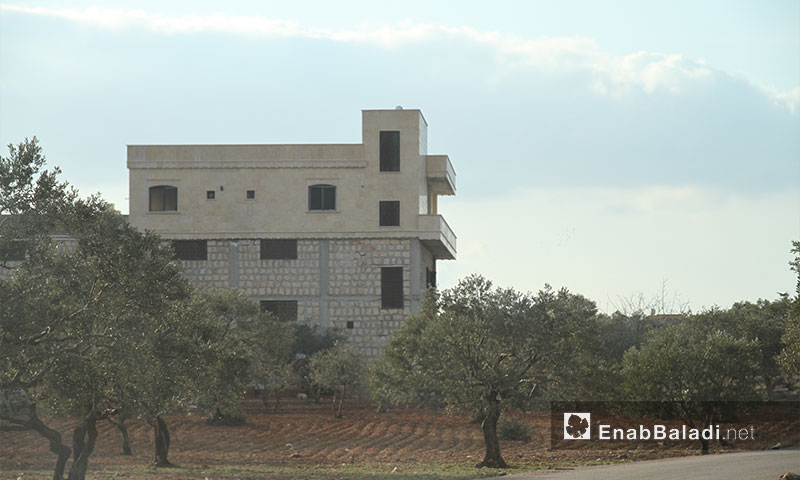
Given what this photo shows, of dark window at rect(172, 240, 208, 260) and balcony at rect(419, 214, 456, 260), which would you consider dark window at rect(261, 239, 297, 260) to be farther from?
balcony at rect(419, 214, 456, 260)

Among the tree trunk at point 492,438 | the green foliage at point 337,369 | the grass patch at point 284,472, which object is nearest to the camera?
the grass patch at point 284,472

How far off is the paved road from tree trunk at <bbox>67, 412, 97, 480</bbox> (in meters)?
9.52

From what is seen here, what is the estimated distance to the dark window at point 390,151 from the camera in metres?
55.8

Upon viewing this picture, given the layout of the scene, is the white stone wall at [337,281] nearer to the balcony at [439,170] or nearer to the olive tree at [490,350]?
the balcony at [439,170]

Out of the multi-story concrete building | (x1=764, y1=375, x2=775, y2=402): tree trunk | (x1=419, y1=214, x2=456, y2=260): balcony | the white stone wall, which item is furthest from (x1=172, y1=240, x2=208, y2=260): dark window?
(x1=764, y1=375, x2=775, y2=402): tree trunk

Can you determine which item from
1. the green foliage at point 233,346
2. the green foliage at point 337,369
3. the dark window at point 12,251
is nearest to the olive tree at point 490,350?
the green foliage at point 233,346

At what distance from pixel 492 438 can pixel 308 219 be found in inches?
1226

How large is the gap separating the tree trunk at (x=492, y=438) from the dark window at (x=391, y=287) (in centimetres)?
2898

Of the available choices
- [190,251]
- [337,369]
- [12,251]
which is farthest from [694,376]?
[190,251]

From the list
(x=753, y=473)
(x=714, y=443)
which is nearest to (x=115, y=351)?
(x=753, y=473)

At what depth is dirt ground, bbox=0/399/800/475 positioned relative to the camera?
2866cm

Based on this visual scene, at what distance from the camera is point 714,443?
31.9m

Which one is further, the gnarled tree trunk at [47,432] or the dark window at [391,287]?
the dark window at [391,287]

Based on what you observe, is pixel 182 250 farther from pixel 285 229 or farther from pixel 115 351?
pixel 115 351
